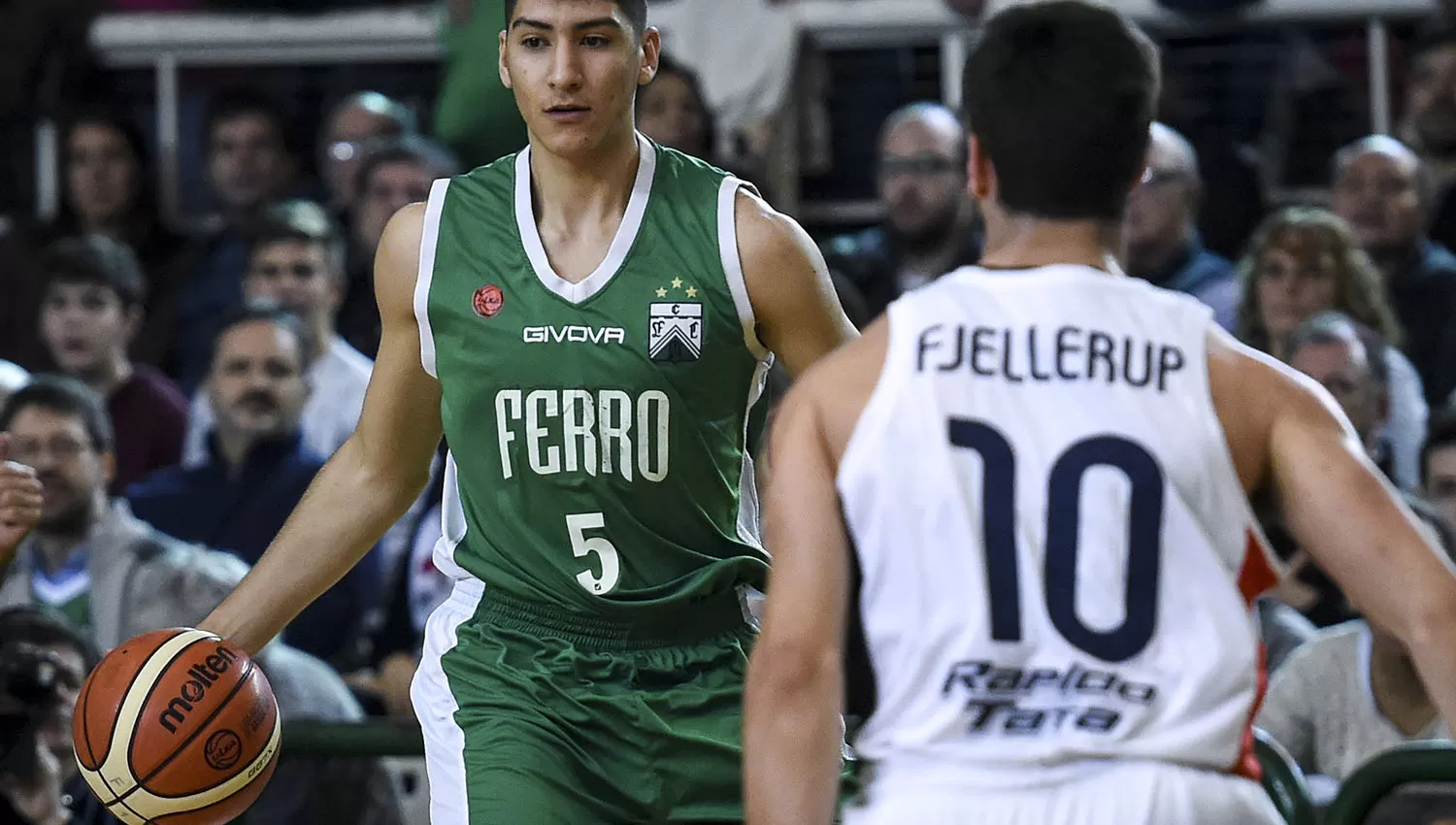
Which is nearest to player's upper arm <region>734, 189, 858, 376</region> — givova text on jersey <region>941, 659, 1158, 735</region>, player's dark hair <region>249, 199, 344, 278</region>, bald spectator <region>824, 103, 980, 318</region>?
givova text on jersey <region>941, 659, 1158, 735</region>

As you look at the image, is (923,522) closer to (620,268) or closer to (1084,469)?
(1084,469)

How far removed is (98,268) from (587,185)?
4440 millimetres

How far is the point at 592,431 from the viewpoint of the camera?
404cm

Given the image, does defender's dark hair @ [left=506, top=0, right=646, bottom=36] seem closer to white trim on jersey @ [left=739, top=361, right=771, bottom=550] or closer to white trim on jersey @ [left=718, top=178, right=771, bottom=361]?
white trim on jersey @ [left=718, top=178, right=771, bottom=361]

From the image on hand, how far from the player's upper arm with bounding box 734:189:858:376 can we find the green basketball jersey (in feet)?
0.10

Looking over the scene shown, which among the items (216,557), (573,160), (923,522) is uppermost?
(573,160)

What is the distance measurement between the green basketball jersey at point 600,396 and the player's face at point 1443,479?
3.05m

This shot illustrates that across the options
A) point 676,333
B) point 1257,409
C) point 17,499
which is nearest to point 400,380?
point 676,333

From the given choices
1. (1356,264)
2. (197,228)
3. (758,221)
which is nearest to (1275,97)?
(1356,264)

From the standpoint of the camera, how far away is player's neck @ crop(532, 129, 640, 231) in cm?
421

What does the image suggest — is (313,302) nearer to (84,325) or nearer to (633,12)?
(84,325)

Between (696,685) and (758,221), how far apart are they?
2.91 ft

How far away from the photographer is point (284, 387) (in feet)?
24.4

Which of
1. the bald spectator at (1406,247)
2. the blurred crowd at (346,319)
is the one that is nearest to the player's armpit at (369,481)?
the blurred crowd at (346,319)
